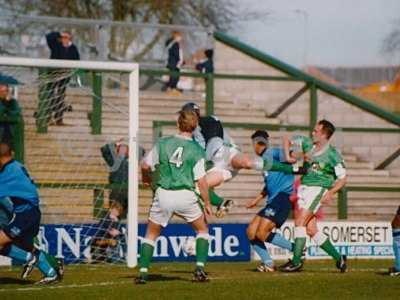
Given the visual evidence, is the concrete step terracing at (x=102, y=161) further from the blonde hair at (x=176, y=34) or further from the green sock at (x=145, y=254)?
the green sock at (x=145, y=254)

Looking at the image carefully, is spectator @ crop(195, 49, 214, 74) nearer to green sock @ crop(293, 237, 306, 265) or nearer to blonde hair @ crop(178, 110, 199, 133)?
green sock @ crop(293, 237, 306, 265)

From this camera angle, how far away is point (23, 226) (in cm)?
1559

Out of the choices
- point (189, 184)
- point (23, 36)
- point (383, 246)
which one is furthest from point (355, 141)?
point (189, 184)

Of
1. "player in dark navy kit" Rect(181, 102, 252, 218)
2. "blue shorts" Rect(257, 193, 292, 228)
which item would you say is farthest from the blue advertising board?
"blue shorts" Rect(257, 193, 292, 228)

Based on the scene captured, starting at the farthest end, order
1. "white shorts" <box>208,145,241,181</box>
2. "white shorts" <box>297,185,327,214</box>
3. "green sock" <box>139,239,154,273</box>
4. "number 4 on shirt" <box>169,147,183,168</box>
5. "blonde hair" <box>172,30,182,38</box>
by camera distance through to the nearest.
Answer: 1. "blonde hair" <box>172,30,182,38</box>
2. "white shorts" <box>208,145,241,181</box>
3. "white shorts" <box>297,185,327,214</box>
4. "green sock" <box>139,239,154,273</box>
5. "number 4 on shirt" <box>169,147,183,168</box>

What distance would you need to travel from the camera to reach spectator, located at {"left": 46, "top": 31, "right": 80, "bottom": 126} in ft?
69.8

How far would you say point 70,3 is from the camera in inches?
1599

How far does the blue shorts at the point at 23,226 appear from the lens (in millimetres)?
15586

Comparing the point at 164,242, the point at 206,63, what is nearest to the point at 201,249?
the point at 164,242

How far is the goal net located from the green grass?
2315 mm

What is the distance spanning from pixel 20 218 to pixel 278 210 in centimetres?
487

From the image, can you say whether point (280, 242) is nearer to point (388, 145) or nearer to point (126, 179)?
point (126, 179)

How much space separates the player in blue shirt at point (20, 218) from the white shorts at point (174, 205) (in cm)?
148

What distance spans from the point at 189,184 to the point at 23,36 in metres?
11.5
